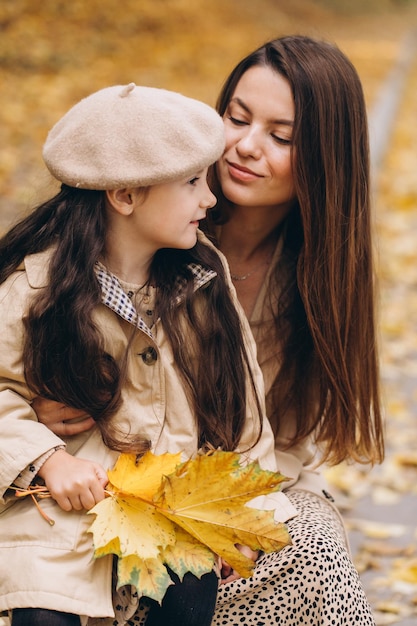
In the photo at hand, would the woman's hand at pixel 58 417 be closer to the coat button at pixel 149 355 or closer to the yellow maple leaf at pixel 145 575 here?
the coat button at pixel 149 355

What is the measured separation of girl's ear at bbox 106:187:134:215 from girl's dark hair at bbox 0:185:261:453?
0.11 ft

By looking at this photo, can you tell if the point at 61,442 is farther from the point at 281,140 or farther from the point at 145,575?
the point at 281,140

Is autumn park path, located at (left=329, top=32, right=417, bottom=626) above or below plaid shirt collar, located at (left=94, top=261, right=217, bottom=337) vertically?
below

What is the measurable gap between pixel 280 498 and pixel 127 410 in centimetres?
46

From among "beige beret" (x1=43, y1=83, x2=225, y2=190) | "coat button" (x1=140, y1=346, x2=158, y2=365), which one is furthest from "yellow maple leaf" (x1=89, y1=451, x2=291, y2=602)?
"beige beret" (x1=43, y1=83, x2=225, y2=190)

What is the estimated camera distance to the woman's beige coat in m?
1.89

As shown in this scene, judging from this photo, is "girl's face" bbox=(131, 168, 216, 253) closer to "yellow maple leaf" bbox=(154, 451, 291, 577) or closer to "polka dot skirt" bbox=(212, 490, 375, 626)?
"yellow maple leaf" bbox=(154, 451, 291, 577)

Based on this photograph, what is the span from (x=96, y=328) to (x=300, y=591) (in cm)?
77

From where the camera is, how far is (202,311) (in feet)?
7.50

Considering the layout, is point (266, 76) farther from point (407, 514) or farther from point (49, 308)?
point (407, 514)

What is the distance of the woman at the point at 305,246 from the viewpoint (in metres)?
2.53

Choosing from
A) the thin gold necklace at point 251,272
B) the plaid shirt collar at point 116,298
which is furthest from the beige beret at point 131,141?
the thin gold necklace at point 251,272

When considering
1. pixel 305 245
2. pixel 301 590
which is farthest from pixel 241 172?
pixel 301 590

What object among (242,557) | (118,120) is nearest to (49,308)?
(118,120)
